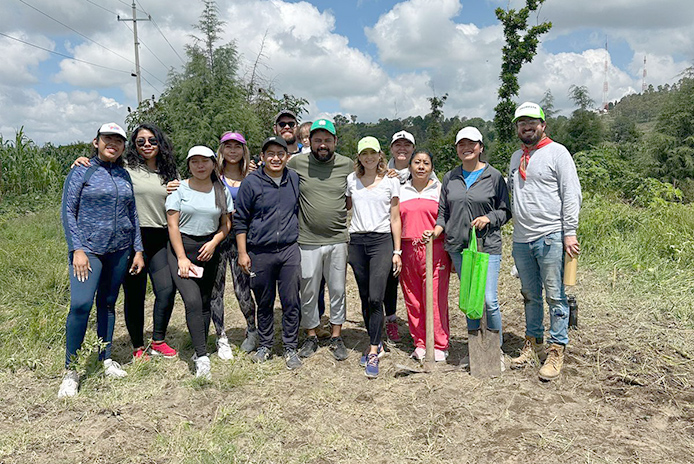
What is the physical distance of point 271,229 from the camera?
11.9 ft

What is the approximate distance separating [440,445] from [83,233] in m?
2.70

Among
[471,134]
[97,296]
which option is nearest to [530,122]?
[471,134]

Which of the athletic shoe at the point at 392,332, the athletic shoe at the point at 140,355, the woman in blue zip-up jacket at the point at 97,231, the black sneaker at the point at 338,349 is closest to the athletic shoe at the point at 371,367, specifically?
the black sneaker at the point at 338,349

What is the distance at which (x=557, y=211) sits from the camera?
3.26 meters

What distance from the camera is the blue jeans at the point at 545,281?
3305mm

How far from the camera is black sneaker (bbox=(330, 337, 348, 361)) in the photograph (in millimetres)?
3975

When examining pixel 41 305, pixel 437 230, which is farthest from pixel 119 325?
pixel 437 230

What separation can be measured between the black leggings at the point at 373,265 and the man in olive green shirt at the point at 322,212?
136 millimetres

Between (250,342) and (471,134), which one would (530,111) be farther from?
(250,342)

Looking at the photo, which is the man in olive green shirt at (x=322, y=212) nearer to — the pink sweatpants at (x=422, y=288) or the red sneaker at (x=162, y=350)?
the pink sweatpants at (x=422, y=288)

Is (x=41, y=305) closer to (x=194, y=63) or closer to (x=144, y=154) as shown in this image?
(x=144, y=154)

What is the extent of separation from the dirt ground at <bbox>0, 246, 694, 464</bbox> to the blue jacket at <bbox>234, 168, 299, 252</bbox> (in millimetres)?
1043

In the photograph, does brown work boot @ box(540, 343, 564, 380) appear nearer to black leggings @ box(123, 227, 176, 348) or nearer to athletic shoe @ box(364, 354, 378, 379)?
athletic shoe @ box(364, 354, 378, 379)

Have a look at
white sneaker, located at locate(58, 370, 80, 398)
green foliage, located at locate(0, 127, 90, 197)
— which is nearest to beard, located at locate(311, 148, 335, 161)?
white sneaker, located at locate(58, 370, 80, 398)
